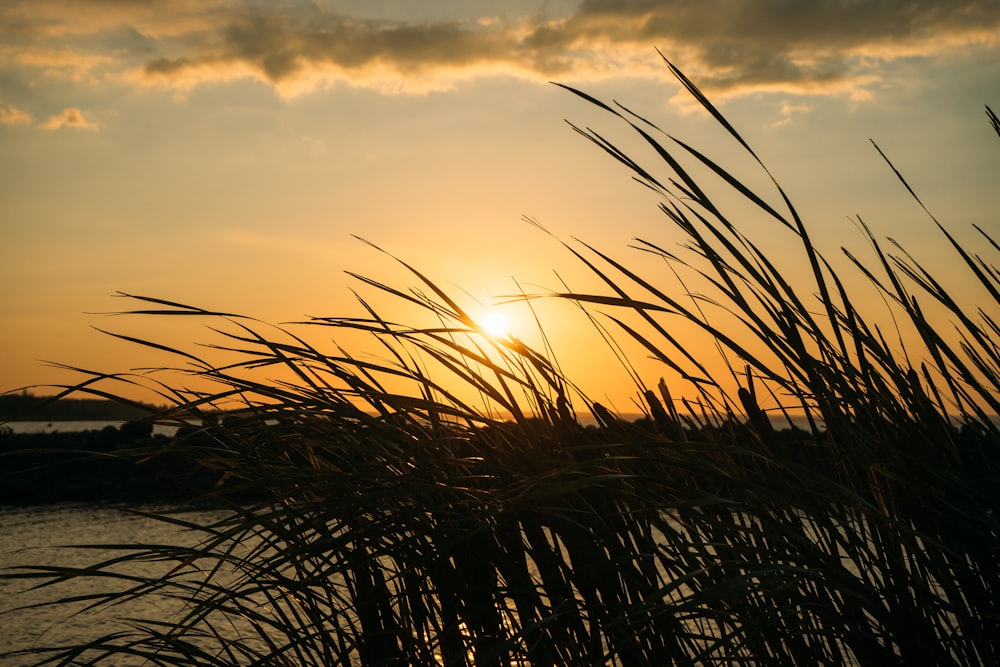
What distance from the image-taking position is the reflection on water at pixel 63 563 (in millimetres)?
6754

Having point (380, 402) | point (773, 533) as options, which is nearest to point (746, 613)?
point (773, 533)

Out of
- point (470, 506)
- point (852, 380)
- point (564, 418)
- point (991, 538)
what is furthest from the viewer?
point (564, 418)

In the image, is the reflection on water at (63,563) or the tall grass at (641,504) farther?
the reflection on water at (63,563)

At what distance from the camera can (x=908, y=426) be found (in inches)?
44.1

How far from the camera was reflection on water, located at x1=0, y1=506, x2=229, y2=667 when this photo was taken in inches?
266

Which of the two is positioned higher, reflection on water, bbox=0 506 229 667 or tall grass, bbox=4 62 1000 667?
reflection on water, bbox=0 506 229 667

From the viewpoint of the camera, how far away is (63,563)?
10.0 meters

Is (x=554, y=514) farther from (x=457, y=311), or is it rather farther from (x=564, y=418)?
(x=457, y=311)

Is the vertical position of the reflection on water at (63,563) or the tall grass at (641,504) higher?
the reflection on water at (63,563)

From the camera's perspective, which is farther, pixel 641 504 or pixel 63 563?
pixel 63 563

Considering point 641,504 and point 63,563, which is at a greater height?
point 63,563

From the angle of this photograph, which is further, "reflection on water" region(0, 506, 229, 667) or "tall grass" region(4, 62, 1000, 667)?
"reflection on water" region(0, 506, 229, 667)

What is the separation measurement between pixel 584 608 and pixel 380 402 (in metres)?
0.49

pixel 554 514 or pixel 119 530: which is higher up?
pixel 119 530
